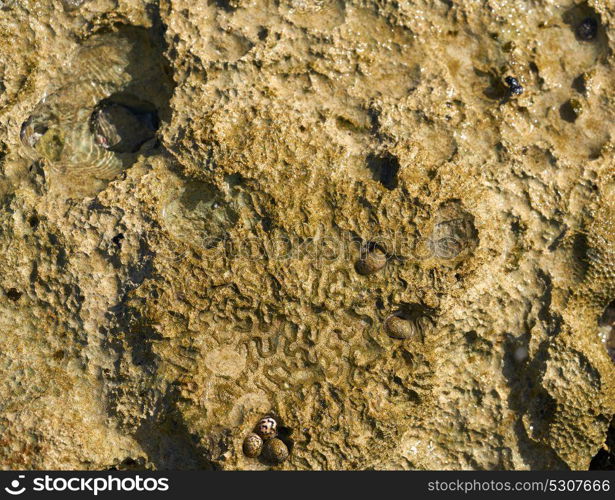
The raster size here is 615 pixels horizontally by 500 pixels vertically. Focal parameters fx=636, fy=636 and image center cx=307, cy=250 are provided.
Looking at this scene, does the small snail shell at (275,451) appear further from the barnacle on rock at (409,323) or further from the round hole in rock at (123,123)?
the round hole in rock at (123,123)

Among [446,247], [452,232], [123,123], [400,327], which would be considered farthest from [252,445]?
[123,123]

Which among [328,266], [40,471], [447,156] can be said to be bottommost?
[40,471]

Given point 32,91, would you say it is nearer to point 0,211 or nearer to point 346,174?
point 0,211

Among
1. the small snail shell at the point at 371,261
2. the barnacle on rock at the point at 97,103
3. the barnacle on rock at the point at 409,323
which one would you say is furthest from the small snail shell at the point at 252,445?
the barnacle on rock at the point at 97,103

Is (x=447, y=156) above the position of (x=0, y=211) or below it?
above

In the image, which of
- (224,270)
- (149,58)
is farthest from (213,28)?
(224,270)

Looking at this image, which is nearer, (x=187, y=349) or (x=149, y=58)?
(x=187, y=349)
